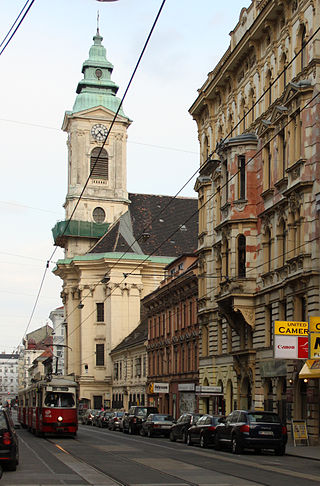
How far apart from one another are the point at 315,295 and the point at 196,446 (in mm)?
7760

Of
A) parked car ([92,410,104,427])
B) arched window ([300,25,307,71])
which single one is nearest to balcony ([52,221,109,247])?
parked car ([92,410,104,427])

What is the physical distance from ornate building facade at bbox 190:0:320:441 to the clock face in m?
46.2

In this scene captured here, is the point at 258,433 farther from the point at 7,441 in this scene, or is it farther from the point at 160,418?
the point at 160,418

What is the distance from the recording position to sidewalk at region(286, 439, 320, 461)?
2711cm

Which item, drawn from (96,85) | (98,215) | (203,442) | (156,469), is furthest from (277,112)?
(96,85)

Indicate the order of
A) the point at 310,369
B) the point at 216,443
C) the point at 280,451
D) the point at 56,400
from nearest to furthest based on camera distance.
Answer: the point at 280,451 < the point at 216,443 < the point at 310,369 < the point at 56,400

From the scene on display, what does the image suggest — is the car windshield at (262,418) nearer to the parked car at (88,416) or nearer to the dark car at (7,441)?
the dark car at (7,441)

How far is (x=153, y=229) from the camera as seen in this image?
96562 millimetres

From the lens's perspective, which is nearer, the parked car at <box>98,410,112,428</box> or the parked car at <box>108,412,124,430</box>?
the parked car at <box>108,412,124,430</box>

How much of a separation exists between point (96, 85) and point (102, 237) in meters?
17.6

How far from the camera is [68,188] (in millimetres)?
96562

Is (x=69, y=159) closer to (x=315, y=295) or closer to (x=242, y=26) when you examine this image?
(x=242, y=26)

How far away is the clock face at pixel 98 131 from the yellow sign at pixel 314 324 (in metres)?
68.0

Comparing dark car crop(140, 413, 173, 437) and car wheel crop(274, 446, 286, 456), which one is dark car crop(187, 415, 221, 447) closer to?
car wheel crop(274, 446, 286, 456)
